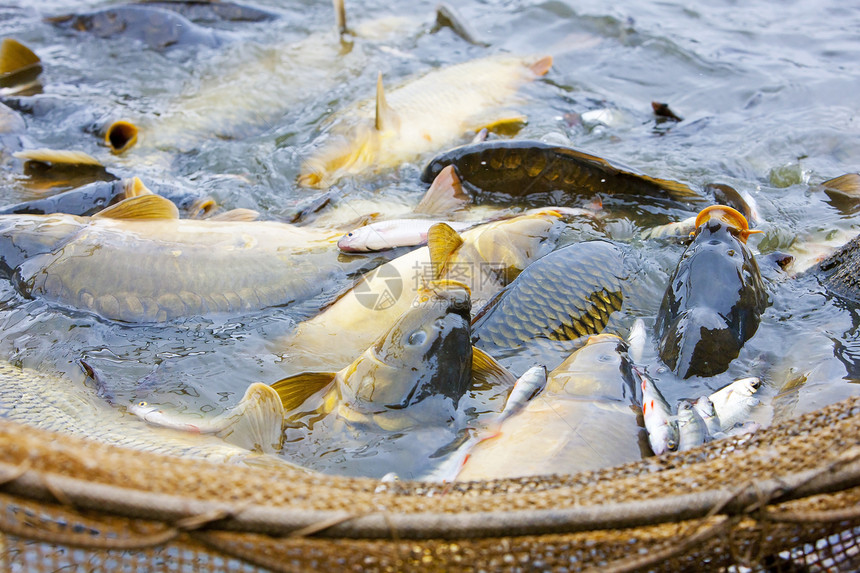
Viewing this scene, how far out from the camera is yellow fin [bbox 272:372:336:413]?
103 inches

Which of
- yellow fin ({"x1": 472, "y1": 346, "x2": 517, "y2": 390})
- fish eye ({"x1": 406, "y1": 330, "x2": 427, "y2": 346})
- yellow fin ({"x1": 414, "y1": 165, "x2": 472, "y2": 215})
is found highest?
fish eye ({"x1": 406, "y1": 330, "x2": 427, "y2": 346})

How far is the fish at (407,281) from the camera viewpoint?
3039mm

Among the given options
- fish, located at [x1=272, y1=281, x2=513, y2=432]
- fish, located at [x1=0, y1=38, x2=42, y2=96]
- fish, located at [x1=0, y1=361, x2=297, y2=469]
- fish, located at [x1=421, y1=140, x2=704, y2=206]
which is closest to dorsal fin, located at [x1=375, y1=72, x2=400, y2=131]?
fish, located at [x1=421, y1=140, x2=704, y2=206]

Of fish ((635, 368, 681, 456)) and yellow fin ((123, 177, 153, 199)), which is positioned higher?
fish ((635, 368, 681, 456))

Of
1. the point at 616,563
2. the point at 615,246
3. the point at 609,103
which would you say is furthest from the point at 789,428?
the point at 609,103

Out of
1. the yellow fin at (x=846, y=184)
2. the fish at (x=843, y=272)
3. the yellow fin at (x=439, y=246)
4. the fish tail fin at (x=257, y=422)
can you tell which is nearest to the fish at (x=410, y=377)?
the fish tail fin at (x=257, y=422)

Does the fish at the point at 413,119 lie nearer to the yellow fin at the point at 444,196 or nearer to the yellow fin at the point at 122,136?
the yellow fin at the point at 444,196

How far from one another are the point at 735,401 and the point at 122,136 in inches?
191

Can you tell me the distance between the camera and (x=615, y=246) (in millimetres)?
3264

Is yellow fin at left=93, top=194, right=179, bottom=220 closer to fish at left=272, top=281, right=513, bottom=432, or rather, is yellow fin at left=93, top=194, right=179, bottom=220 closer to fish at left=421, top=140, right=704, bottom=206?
fish at left=272, top=281, right=513, bottom=432

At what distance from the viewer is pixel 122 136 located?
16.7 ft

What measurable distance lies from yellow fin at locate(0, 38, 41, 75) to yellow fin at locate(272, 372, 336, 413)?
19.2 feet

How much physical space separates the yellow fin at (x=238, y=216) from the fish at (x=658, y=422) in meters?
2.63

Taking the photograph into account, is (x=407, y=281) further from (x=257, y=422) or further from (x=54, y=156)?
(x=54, y=156)
